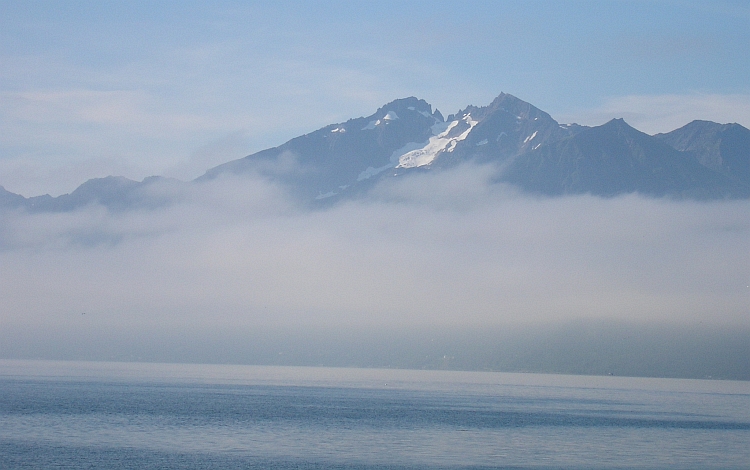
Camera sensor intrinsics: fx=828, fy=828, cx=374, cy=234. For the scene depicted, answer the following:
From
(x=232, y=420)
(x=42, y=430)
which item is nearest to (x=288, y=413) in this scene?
(x=232, y=420)

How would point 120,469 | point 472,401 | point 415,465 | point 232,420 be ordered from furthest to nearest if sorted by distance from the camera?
point 472,401
point 232,420
point 415,465
point 120,469

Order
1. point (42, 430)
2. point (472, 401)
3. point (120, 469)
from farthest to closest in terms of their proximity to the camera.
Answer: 1. point (472, 401)
2. point (42, 430)
3. point (120, 469)

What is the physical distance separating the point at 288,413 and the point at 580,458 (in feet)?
223

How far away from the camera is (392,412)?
515ft

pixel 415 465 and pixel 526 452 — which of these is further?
pixel 526 452

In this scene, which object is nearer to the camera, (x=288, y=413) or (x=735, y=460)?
(x=735, y=460)

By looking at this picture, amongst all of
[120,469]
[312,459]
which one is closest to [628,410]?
[312,459]

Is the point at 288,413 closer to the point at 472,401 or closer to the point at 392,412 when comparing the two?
Answer: the point at 392,412

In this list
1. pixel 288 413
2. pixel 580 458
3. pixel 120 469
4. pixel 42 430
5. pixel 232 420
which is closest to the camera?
pixel 120 469

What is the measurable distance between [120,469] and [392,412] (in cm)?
8415

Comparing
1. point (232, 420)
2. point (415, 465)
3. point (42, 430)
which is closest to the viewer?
point (415, 465)

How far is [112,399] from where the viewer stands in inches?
7018

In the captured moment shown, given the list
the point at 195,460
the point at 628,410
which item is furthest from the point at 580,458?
the point at 628,410

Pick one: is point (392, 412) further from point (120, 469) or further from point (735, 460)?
point (120, 469)
